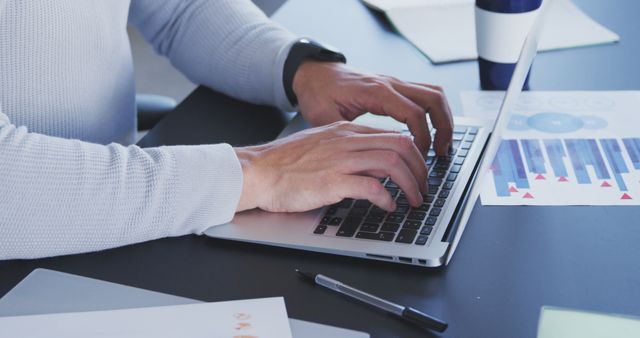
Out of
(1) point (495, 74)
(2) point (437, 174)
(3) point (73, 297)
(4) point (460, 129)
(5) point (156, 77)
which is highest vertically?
(5) point (156, 77)

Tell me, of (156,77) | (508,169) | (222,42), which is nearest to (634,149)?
(508,169)

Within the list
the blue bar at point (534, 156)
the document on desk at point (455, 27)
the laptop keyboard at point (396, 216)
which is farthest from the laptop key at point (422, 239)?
the document on desk at point (455, 27)

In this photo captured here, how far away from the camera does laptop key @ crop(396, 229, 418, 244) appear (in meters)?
0.85

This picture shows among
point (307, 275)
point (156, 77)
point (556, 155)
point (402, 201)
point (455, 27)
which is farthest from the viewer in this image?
point (156, 77)

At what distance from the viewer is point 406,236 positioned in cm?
85

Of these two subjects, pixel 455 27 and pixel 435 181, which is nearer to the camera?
pixel 435 181

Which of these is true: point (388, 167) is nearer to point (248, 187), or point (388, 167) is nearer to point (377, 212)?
point (377, 212)

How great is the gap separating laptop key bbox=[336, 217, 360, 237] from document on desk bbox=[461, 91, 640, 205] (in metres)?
0.15

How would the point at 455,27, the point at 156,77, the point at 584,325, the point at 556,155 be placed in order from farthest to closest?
1. the point at 156,77
2. the point at 455,27
3. the point at 556,155
4. the point at 584,325

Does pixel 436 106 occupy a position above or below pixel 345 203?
above

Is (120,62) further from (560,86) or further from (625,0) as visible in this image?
(625,0)

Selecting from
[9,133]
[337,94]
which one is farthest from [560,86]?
[9,133]

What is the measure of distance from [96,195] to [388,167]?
0.30m

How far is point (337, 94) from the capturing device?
1123mm
